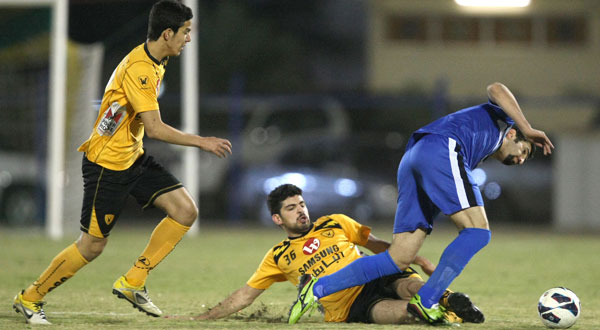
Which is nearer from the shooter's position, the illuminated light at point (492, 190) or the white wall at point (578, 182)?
the white wall at point (578, 182)

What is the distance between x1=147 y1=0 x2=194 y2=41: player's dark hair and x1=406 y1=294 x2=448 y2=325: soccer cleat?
2.36 m

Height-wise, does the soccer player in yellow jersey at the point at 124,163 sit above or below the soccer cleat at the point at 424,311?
above

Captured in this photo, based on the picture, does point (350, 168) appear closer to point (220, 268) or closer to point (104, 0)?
point (104, 0)

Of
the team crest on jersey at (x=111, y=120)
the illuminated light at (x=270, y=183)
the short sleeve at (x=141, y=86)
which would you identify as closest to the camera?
the short sleeve at (x=141, y=86)

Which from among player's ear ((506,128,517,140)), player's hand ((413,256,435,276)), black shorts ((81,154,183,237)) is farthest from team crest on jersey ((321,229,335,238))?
player's ear ((506,128,517,140))

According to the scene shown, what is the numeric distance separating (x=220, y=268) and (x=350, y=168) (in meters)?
7.69

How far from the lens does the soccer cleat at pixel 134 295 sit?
19.6 ft

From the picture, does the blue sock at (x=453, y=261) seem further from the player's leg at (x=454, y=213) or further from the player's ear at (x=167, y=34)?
the player's ear at (x=167, y=34)

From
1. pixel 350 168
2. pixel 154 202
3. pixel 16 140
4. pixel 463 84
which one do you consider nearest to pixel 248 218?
pixel 350 168

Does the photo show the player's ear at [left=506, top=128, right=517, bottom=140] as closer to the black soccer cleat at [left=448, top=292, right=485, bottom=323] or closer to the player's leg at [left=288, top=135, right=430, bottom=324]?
the player's leg at [left=288, top=135, right=430, bottom=324]

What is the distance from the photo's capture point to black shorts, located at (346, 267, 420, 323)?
5.88 meters

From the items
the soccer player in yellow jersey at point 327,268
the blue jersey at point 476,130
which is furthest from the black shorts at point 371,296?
the blue jersey at point 476,130

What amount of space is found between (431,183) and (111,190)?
7.07 feet

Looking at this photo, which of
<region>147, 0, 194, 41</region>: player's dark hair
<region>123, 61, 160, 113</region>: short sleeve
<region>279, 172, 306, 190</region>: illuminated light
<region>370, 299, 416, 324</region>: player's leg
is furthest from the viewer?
<region>279, 172, 306, 190</region>: illuminated light
